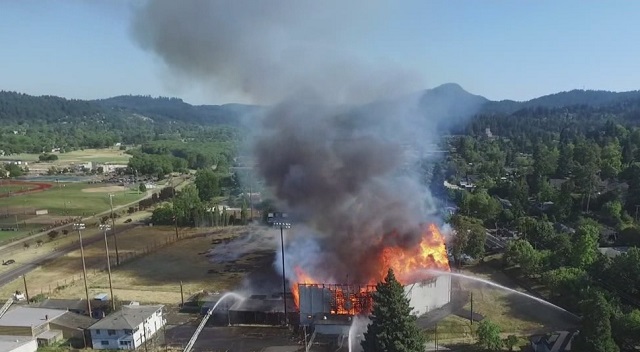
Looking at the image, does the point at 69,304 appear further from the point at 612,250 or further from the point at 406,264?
the point at 612,250

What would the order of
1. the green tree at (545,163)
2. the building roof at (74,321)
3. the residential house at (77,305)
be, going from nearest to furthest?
the building roof at (74,321) → the residential house at (77,305) → the green tree at (545,163)

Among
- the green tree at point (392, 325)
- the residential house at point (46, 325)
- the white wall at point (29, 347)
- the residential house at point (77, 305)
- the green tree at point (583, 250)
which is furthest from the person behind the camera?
the green tree at point (583, 250)

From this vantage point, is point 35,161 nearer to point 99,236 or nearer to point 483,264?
point 99,236

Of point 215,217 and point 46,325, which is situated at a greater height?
point 215,217

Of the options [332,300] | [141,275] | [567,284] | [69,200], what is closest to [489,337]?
[567,284]

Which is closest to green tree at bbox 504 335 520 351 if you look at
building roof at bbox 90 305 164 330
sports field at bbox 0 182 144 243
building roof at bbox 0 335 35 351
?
building roof at bbox 90 305 164 330

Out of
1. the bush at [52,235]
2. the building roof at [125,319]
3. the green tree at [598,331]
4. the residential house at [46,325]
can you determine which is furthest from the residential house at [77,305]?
the green tree at [598,331]

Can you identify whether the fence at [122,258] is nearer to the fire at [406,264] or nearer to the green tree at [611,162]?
the fire at [406,264]
